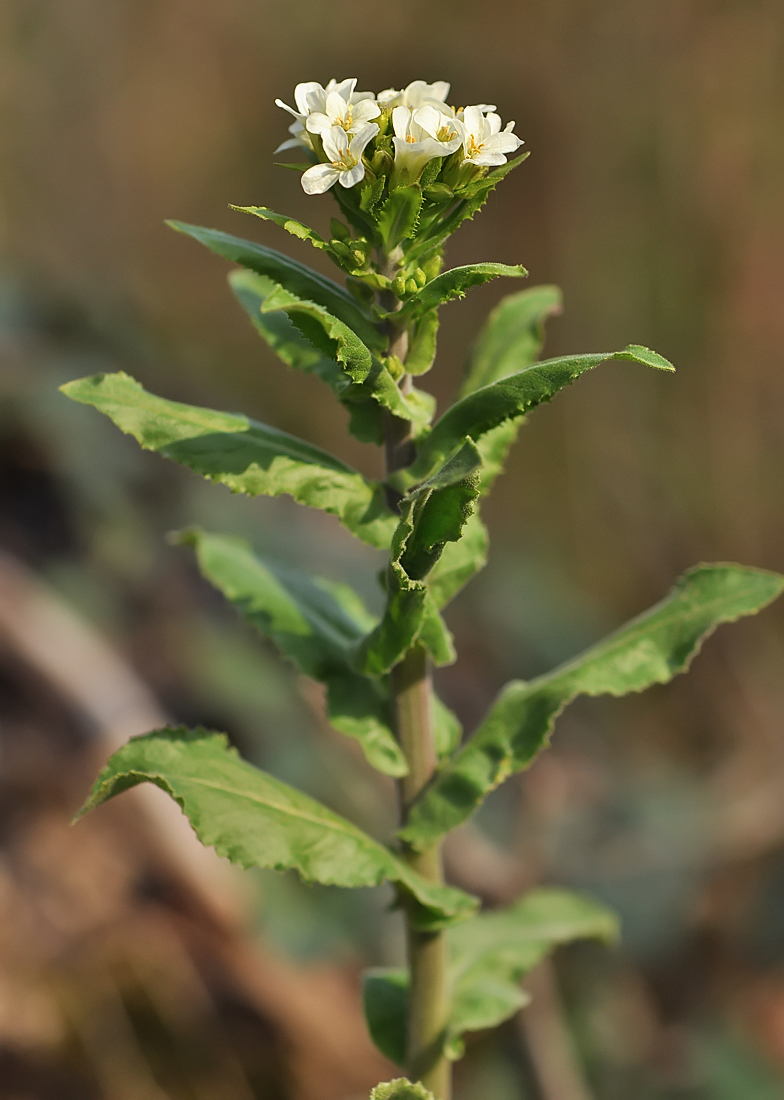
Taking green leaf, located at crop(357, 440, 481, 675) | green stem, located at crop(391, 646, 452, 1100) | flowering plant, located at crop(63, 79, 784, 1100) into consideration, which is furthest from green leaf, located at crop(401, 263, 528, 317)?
green stem, located at crop(391, 646, 452, 1100)

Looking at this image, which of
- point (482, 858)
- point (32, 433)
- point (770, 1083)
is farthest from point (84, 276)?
point (770, 1083)

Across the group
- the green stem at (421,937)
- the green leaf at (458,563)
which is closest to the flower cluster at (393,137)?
the green leaf at (458,563)

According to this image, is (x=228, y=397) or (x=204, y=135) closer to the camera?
(x=228, y=397)

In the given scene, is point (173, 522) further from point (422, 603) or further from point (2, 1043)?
point (422, 603)

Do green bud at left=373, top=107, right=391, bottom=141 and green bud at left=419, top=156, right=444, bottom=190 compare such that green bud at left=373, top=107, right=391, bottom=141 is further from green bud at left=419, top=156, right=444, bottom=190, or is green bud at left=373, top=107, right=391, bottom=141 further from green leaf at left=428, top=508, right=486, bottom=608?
green leaf at left=428, top=508, right=486, bottom=608

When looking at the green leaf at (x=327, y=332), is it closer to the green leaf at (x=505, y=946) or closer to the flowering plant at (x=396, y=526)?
the flowering plant at (x=396, y=526)

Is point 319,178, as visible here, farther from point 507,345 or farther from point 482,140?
point 507,345
